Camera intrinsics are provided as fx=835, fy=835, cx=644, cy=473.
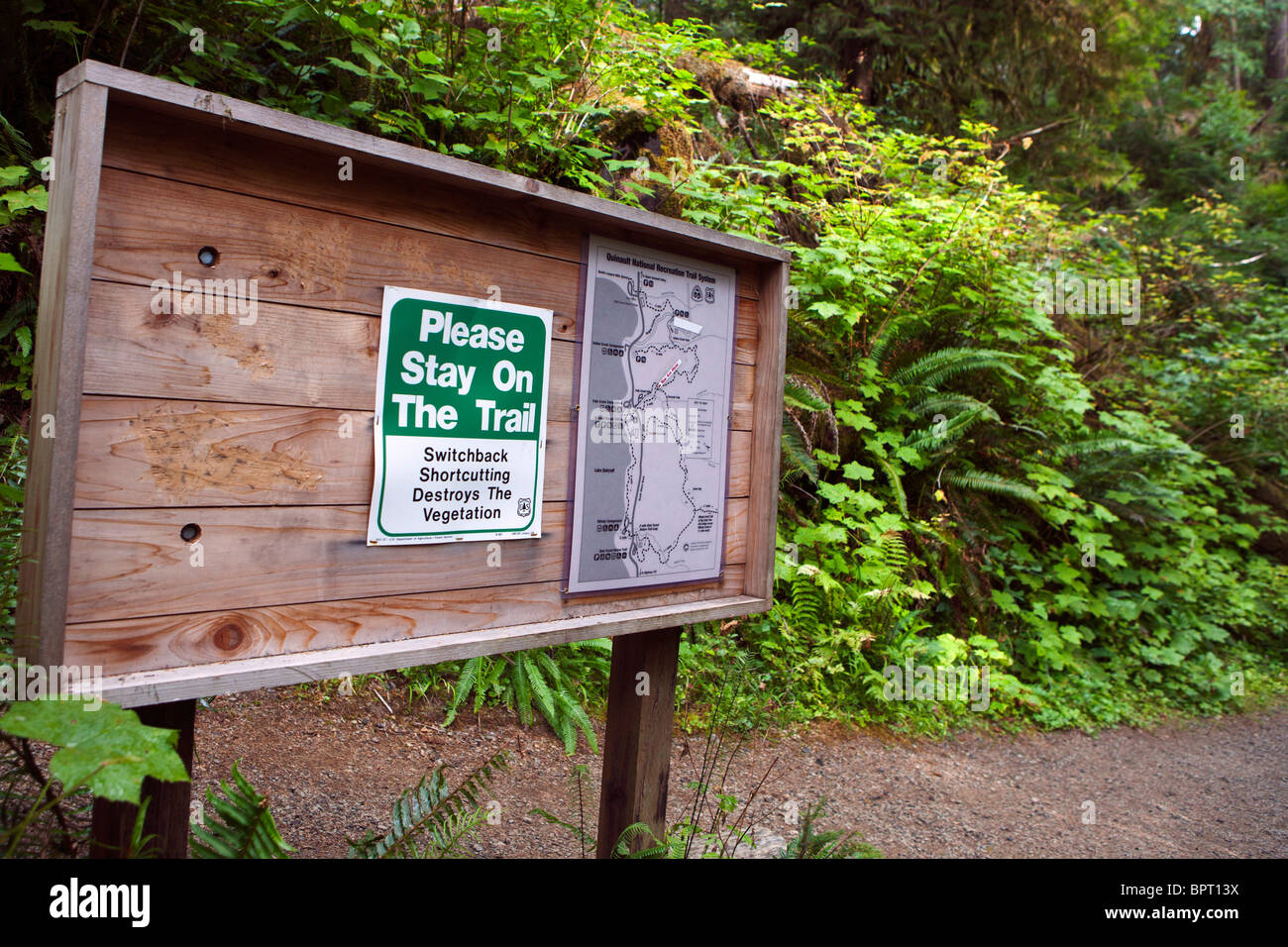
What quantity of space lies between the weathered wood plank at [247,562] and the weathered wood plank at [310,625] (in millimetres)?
20

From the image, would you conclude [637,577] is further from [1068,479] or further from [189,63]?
[1068,479]

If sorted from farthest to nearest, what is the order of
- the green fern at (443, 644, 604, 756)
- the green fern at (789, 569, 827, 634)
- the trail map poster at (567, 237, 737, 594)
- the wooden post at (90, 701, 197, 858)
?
the green fern at (789, 569, 827, 634) → the green fern at (443, 644, 604, 756) → the trail map poster at (567, 237, 737, 594) → the wooden post at (90, 701, 197, 858)

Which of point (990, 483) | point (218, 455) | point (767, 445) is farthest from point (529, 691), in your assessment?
point (990, 483)

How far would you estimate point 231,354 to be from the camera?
1.52 m

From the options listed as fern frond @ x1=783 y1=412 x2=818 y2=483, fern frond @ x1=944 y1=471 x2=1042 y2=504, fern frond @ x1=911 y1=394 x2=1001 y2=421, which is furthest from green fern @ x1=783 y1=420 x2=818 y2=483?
fern frond @ x1=944 y1=471 x2=1042 y2=504

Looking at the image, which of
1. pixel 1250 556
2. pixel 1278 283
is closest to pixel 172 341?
pixel 1250 556

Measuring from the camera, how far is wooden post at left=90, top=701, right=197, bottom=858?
157 cm

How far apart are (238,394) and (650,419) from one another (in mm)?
1033

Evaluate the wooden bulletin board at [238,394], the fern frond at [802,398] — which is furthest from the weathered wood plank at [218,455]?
the fern frond at [802,398]

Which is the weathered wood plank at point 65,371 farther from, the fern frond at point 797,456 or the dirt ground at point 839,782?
the fern frond at point 797,456

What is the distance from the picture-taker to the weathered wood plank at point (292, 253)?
1.41 m

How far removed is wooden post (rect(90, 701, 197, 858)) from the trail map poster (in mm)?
890

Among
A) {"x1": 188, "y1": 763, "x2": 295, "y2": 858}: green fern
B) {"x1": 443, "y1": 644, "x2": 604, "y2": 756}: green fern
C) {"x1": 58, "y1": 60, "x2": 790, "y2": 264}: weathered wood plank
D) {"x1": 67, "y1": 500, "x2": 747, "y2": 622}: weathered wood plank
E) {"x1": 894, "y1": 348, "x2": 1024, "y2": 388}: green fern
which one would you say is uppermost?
{"x1": 894, "y1": 348, "x2": 1024, "y2": 388}: green fern

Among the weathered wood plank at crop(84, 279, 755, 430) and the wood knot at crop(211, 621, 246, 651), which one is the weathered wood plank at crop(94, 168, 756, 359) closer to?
the weathered wood plank at crop(84, 279, 755, 430)
